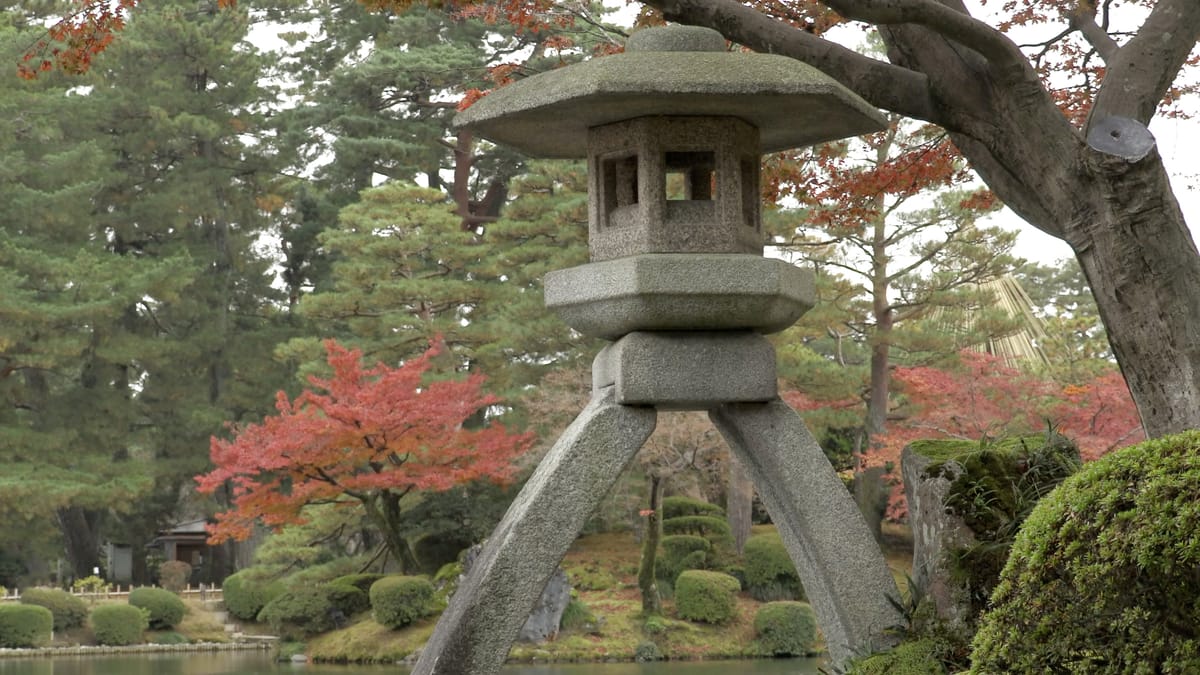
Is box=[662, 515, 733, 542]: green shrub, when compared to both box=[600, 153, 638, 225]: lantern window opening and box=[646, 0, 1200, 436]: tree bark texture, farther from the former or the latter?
box=[600, 153, 638, 225]: lantern window opening

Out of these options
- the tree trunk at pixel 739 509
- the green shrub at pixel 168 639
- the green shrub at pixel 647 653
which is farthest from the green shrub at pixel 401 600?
the green shrub at pixel 168 639

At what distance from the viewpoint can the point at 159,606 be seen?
59.5 ft

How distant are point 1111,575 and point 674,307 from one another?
→ 8.11ft

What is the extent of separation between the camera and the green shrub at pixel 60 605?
17.6 m

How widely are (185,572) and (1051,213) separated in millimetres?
18757

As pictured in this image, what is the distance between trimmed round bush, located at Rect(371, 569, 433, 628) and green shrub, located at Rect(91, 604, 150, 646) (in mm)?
4945

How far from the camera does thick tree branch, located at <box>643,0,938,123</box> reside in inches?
231

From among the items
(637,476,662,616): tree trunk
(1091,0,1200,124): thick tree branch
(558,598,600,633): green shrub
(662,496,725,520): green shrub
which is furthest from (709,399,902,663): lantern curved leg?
(662,496,725,520): green shrub

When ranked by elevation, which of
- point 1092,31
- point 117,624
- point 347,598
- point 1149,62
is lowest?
point 117,624

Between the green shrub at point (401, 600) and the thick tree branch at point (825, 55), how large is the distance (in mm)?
9523

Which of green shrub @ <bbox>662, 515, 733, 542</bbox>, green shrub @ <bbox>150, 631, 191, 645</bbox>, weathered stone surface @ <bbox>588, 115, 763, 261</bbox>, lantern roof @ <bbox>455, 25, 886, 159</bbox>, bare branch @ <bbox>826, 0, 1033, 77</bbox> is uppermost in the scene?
bare branch @ <bbox>826, 0, 1033, 77</bbox>

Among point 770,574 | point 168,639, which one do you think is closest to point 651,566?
point 770,574

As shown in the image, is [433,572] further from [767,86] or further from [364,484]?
[767,86]

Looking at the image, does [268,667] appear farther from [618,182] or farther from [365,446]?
[618,182]
